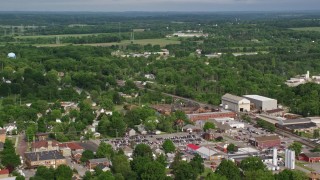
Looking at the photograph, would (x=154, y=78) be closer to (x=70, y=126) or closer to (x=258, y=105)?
(x=258, y=105)

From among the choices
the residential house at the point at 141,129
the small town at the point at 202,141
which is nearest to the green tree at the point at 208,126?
the small town at the point at 202,141

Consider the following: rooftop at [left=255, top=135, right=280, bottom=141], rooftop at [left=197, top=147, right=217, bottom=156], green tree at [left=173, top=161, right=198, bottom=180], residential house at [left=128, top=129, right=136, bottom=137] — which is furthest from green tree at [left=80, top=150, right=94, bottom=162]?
rooftop at [left=255, top=135, right=280, bottom=141]

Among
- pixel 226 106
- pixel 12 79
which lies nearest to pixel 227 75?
pixel 226 106

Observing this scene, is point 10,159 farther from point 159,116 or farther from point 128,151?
point 159,116

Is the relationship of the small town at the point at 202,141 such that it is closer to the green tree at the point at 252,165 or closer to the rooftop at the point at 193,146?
the rooftop at the point at 193,146

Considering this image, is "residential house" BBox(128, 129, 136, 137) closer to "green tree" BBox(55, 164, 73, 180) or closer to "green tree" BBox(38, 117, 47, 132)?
"green tree" BBox(38, 117, 47, 132)

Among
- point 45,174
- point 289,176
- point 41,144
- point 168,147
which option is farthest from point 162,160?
point 41,144

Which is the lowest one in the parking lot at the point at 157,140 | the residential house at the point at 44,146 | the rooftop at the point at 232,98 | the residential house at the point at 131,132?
the parking lot at the point at 157,140
